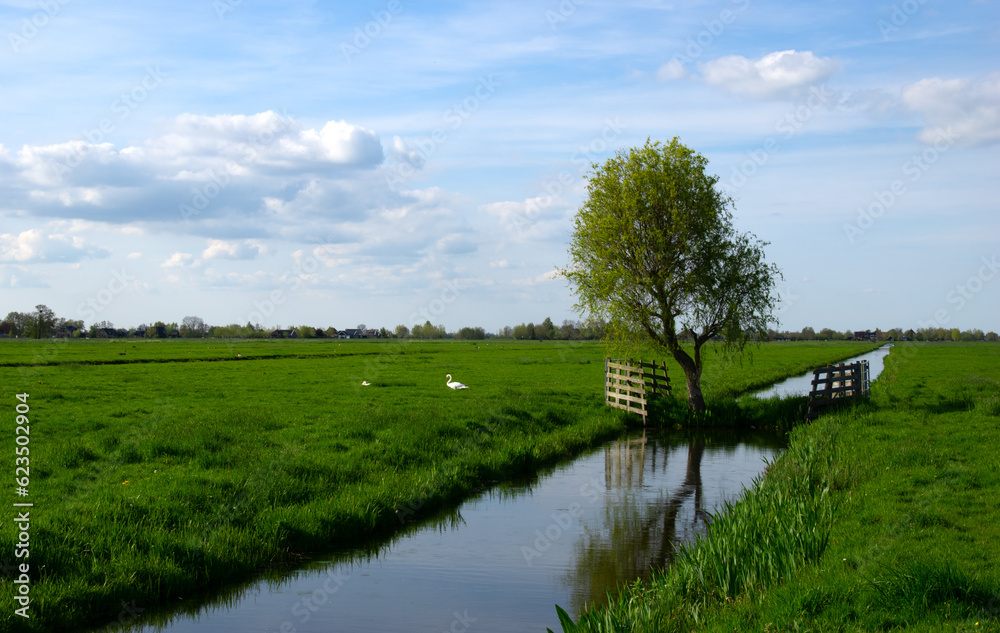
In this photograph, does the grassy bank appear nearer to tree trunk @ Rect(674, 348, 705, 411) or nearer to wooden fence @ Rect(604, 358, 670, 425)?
tree trunk @ Rect(674, 348, 705, 411)

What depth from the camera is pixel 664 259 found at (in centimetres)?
2878

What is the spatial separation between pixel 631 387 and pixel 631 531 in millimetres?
17889

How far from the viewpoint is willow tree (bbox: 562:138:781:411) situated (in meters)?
28.4

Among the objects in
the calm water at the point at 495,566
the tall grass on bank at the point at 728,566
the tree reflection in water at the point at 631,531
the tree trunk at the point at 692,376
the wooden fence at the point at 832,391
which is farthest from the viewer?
the tree trunk at the point at 692,376

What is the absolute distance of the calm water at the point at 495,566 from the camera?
30.4ft

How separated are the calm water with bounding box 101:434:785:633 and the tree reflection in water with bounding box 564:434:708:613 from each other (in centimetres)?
2

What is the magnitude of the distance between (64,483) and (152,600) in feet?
16.4

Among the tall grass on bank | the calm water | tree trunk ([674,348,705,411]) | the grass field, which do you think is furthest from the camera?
tree trunk ([674,348,705,411])

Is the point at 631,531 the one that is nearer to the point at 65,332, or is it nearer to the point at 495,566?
the point at 495,566

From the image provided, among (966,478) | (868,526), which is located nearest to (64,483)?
(868,526)

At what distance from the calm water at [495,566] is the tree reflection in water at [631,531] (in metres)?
0.02

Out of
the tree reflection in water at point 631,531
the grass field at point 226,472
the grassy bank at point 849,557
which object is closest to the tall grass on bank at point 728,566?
the grassy bank at point 849,557

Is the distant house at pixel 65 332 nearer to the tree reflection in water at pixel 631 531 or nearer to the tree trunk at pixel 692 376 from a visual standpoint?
the tree trunk at pixel 692 376

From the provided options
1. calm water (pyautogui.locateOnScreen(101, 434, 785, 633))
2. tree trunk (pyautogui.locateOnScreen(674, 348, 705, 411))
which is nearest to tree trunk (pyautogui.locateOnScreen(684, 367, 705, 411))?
tree trunk (pyautogui.locateOnScreen(674, 348, 705, 411))
